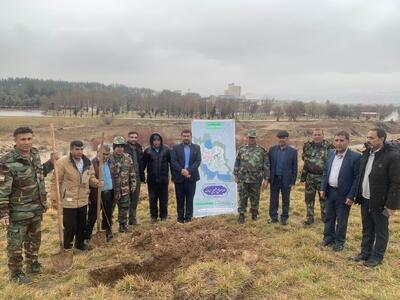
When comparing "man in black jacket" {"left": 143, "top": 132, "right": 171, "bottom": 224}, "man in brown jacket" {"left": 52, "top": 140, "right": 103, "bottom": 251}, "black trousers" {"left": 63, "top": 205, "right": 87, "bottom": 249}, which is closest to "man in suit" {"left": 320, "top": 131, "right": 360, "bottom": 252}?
"man in black jacket" {"left": 143, "top": 132, "right": 171, "bottom": 224}

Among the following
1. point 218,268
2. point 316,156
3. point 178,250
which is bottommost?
point 178,250

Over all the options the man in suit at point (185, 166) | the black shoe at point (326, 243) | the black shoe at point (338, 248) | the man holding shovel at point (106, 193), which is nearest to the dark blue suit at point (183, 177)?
the man in suit at point (185, 166)

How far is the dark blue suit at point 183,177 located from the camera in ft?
25.1

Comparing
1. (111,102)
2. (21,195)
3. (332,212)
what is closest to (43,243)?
(21,195)

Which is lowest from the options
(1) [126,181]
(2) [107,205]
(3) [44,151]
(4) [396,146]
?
(3) [44,151]

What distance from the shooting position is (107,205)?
6.85 meters

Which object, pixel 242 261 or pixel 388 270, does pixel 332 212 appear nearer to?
pixel 388 270

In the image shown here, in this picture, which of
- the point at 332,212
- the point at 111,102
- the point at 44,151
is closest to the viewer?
the point at 332,212

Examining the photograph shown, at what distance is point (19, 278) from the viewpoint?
5168 millimetres

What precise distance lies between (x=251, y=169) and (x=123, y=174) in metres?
2.64

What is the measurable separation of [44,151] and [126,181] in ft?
120

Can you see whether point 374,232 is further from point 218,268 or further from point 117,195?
point 117,195

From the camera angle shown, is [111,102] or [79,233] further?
[111,102]

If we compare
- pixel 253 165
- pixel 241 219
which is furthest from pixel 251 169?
pixel 241 219
